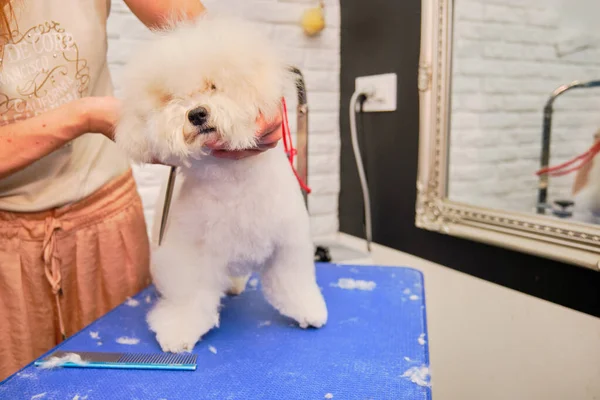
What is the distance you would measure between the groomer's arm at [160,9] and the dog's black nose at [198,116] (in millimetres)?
251

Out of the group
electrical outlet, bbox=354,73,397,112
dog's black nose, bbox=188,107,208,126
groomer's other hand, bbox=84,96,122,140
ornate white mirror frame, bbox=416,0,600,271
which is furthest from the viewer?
electrical outlet, bbox=354,73,397,112

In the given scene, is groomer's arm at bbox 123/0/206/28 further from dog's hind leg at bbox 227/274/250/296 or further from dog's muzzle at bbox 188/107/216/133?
dog's hind leg at bbox 227/274/250/296

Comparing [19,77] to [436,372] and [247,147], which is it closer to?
[247,147]

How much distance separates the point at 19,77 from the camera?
0.71 m

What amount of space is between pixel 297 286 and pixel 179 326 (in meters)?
0.18

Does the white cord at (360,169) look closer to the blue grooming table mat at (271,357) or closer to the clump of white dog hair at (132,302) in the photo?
the blue grooming table mat at (271,357)

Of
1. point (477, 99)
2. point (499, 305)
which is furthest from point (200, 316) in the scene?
point (477, 99)

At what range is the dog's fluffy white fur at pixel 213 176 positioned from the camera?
554 mm

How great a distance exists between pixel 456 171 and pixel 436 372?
529 millimetres

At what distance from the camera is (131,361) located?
62 cm

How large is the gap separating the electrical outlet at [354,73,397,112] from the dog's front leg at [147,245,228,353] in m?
0.81

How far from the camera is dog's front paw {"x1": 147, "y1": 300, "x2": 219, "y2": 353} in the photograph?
0.67 meters

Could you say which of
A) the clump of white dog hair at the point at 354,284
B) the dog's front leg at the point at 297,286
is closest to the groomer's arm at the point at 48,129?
the dog's front leg at the point at 297,286

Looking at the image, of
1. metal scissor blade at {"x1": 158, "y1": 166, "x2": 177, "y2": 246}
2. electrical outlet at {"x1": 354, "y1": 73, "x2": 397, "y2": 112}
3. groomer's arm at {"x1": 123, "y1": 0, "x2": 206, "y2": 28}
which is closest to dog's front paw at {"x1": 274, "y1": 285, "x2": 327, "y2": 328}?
metal scissor blade at {"x1": 158, "y1": 166, "x2": 177, "y2": 246}
